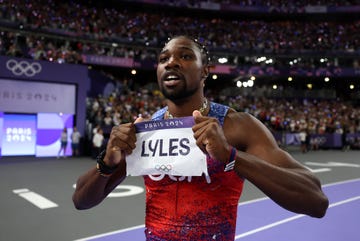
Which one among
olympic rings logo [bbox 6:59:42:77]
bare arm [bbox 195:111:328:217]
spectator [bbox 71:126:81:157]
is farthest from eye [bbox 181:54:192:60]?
olympic rings logo [bbox 6:59:42:77]

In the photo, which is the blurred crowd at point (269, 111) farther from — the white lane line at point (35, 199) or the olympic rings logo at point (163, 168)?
the olympic rings logo at point (163, 168)

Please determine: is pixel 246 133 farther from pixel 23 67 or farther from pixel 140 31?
pixel 140 31

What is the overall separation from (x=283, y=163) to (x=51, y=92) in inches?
674

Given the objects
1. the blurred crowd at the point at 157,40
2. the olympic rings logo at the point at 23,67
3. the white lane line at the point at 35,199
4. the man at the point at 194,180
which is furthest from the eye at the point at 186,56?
the blurred crowd at the point at 157,40

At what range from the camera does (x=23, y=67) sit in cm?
1634

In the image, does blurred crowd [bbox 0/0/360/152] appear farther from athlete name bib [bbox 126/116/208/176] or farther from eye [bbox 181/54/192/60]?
eye [bbox 181/54/192/60]

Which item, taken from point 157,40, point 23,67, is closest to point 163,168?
point 23,67

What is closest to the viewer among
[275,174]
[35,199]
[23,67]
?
[275,174]

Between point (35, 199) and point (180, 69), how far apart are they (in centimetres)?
688

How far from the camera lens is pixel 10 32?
2397 cm

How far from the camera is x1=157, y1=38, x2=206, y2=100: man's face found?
205 centimetres

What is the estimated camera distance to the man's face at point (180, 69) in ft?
6.74

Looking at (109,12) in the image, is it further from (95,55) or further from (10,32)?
(10,32)

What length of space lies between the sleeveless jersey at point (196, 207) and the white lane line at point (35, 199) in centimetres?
571
